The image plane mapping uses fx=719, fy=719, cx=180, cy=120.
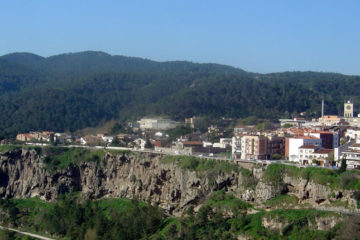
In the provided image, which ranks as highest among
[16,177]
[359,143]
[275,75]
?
[275,75]

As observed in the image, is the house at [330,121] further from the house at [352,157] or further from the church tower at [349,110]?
the house at [352,157]

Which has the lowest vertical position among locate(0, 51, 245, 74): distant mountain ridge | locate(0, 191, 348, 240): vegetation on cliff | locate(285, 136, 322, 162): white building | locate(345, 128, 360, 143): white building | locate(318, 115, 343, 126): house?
locate(0, 191, 348, 240): vegetation on cliff

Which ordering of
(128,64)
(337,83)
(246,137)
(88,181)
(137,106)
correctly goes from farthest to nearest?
(128,64)
(337,83)
(137,106)
(88,181)
(246,137)

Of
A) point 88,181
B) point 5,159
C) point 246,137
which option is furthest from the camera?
point 5,159

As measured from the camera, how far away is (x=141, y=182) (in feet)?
165

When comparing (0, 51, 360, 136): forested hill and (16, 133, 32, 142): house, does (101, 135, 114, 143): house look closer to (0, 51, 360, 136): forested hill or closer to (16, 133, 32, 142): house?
(16, 133, 32, 142): house

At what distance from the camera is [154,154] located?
169ft

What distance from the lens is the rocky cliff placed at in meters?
39.8

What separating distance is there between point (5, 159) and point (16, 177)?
83.5 inches

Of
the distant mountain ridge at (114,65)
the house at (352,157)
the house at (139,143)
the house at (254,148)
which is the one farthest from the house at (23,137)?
the distant mountain ridge at (114,65)

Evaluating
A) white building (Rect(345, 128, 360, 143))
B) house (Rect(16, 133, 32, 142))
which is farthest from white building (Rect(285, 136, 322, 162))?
house (Rect(16, 133, 32, 142))

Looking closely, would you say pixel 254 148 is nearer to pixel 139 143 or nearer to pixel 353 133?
pixel 353 133

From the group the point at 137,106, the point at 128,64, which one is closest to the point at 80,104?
the point at 137,106

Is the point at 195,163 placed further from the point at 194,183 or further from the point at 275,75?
the point at 275,75
